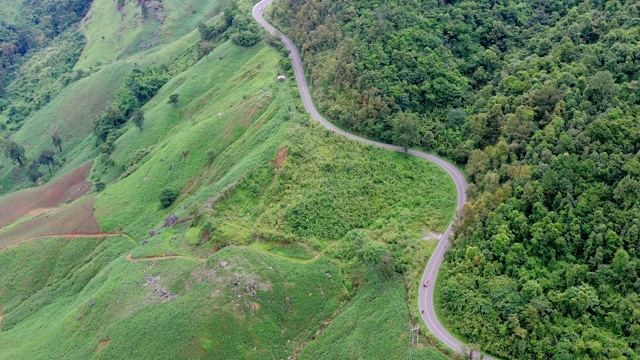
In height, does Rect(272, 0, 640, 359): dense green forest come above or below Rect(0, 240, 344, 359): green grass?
above

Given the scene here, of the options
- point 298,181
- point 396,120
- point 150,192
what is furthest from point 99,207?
point 396,120

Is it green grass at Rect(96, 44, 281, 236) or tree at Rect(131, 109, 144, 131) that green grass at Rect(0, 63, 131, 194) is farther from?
green grass at Rect(96, 44, 281, 236)

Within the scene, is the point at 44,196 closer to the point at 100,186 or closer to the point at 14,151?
the point at 100,186

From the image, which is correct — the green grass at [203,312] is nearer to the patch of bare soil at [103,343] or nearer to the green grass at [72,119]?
the patch of bare soil at [103,343]

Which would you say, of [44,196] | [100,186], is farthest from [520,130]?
[44,196]

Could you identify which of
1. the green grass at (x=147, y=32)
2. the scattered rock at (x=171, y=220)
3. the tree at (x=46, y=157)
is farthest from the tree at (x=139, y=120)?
the green grass at (x=147, y=32)

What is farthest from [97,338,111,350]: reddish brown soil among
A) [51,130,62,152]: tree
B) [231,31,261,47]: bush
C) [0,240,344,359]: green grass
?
[51,130,62,152]: tree

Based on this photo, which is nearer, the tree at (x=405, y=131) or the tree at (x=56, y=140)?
the tree at (x=405, y=131)
